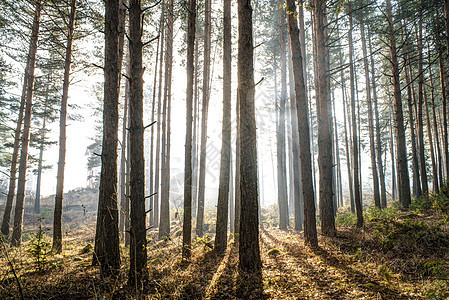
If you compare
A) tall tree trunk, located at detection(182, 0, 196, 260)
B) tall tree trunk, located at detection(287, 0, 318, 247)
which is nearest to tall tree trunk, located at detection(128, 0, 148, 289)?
tall tree trunk, located at detection(182, 0, 196, 260)

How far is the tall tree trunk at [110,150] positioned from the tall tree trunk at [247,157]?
110 inches

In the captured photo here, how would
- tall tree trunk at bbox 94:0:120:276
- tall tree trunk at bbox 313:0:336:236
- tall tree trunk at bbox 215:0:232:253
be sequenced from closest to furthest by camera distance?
tall tree trunk at bbox 94:0:120:276
tall tree trunk at bbox 215:0:232:253
tall tree trunk at bbox 313:0:336:236

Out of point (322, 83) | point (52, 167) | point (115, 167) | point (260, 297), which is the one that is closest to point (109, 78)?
point (115, 167)

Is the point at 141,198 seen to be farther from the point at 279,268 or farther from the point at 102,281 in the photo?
the point at 279,268

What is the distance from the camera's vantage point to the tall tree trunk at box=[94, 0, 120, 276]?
4.95 metres

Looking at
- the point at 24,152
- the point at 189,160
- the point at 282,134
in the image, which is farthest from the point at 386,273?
the point at 24,152

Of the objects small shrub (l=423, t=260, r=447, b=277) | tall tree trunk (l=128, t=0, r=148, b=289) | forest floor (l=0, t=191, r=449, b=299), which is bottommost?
forest floor (l=0, t=191, r=449, b=299)

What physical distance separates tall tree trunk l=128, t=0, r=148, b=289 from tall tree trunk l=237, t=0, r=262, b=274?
6.48 feet

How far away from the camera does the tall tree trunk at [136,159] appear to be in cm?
405

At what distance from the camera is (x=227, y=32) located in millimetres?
7836

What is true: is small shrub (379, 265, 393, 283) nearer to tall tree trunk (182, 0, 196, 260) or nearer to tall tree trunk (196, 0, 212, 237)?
tall tree trunk (182, 0, 196, 260)

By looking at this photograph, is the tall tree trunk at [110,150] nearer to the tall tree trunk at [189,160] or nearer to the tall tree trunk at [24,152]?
the tall tree trunk at [189,160]

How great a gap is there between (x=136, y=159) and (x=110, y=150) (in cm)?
150

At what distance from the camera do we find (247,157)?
4875 millimetres
